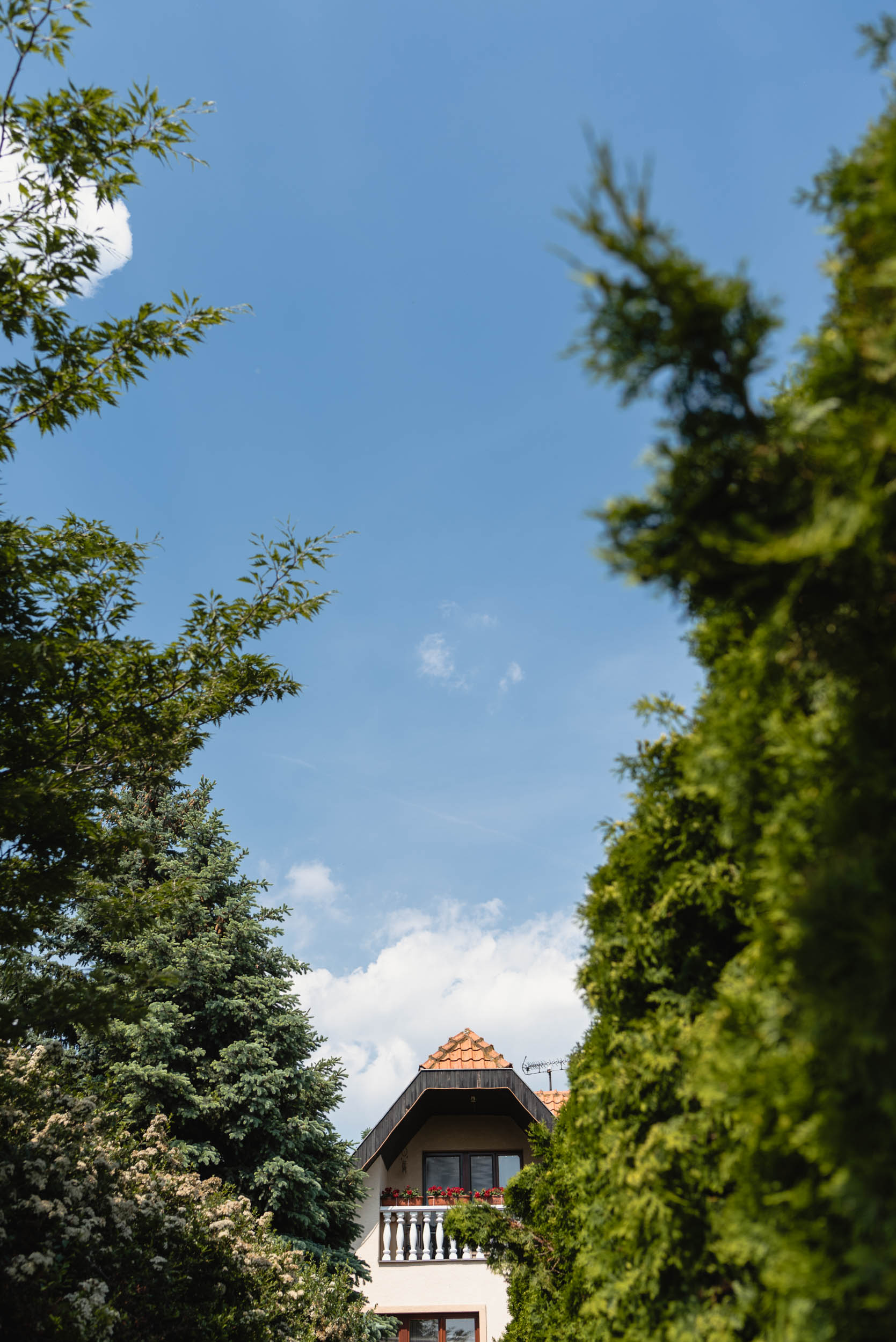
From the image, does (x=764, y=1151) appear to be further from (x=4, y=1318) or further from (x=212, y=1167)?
(x=212, y=1167)

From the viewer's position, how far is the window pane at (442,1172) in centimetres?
1688

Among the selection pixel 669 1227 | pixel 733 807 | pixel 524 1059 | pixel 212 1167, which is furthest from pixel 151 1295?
pixel 524 1059

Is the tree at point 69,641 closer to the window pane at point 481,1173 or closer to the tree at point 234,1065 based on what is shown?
the tree at point 234,1065

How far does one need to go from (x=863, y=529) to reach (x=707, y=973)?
108 inches

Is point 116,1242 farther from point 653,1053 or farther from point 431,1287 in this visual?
point 431,1287

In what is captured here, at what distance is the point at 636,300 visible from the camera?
2.46 metres

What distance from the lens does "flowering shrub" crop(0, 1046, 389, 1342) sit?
21.3ft

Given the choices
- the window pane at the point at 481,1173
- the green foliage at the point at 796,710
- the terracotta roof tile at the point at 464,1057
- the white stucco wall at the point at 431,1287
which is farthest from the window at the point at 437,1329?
the green foliage at the point at 796,710

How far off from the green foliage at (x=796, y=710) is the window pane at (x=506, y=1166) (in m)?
15.3

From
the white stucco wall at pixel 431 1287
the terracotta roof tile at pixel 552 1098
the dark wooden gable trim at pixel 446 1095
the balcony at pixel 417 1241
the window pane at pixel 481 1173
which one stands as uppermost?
the terracotta roof tile at pixel 552 1098

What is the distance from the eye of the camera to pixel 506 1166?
1695cm

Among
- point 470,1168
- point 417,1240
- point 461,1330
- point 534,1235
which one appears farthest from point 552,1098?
point 534,1235

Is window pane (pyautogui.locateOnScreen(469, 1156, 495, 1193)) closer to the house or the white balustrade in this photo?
the house

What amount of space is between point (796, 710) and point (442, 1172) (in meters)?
17.3
